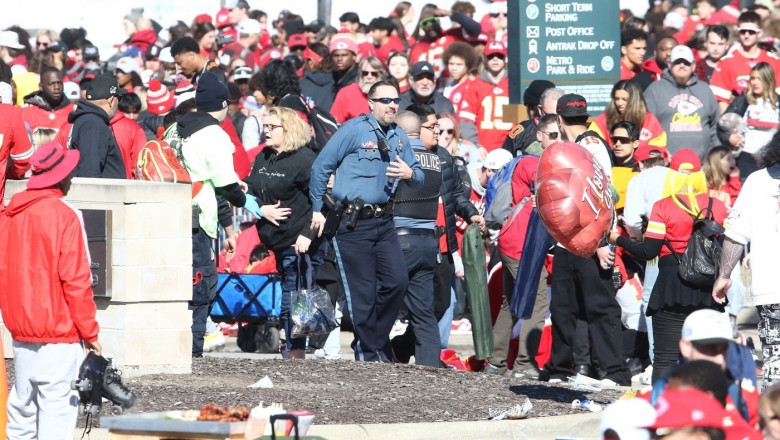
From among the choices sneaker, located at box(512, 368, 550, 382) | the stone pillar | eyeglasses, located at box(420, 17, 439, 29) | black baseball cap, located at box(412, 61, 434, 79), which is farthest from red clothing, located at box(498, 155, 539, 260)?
eyeglasses, located at box(420, 17, 439, 29)

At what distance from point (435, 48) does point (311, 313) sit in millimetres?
7987

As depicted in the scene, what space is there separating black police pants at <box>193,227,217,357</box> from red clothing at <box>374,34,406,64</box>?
8.61 metres

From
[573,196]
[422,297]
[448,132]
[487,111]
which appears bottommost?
[422,297]

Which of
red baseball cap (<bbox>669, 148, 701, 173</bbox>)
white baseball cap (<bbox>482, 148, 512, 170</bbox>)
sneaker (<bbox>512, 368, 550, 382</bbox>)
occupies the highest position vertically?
white baseball cap (<bbox>482, 148, 512, 170</bbox>)

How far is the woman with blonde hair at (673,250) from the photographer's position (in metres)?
10.8

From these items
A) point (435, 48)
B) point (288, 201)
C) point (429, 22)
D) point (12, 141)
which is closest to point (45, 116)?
point (288, 201)

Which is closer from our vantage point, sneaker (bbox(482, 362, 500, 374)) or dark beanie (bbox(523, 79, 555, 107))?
sneaker (bbox(482, 362, 500, 374))

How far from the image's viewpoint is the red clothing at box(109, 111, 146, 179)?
12719mm

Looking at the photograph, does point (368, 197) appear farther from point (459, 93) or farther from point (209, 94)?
point (459, 93)

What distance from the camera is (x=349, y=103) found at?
15.9 meters

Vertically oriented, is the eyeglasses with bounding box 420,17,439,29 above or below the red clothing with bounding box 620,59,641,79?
above

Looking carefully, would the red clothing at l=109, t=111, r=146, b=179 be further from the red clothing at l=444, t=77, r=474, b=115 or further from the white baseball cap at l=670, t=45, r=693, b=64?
the white baseball cap at l=670, t=45, r=693, b=64

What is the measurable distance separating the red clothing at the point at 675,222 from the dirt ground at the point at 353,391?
120 centimetres

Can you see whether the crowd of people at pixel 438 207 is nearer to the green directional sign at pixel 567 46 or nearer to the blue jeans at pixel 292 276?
the blue jeans at pixel 292 276
